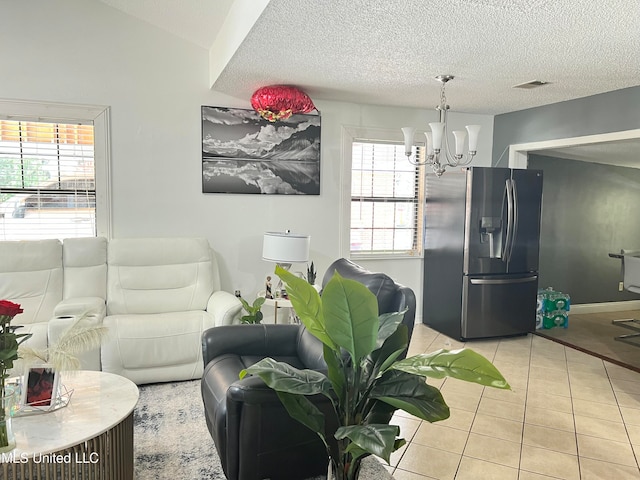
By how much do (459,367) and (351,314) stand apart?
1.19 feet

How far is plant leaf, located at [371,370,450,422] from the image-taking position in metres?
1.51

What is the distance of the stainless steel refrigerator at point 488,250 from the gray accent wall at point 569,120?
18.6 inches

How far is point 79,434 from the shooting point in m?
1.87

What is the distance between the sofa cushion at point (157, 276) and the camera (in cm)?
380

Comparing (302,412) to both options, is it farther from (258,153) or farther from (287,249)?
(258,153)

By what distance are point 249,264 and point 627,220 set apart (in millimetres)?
5012

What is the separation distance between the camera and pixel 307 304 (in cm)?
165

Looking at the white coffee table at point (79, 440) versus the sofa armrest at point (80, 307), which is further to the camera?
the sofa armrest at point (80, 307)

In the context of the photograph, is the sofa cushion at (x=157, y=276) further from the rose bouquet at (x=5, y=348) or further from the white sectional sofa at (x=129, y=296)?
the rose bouquet at (x=5, y=348)

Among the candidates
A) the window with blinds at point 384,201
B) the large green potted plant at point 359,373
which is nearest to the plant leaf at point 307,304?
the large green potted plant at point 359,373

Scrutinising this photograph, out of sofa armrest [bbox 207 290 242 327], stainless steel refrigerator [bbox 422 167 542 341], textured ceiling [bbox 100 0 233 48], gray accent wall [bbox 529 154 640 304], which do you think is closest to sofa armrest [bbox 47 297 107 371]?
sofa armrest [bbox 207 290 242 327]

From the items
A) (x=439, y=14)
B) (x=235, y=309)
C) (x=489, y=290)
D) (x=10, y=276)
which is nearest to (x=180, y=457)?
(x=235, y=309)

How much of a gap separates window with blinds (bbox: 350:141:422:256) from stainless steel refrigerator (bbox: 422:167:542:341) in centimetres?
35

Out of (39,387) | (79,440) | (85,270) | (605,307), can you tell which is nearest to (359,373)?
(79,440)
